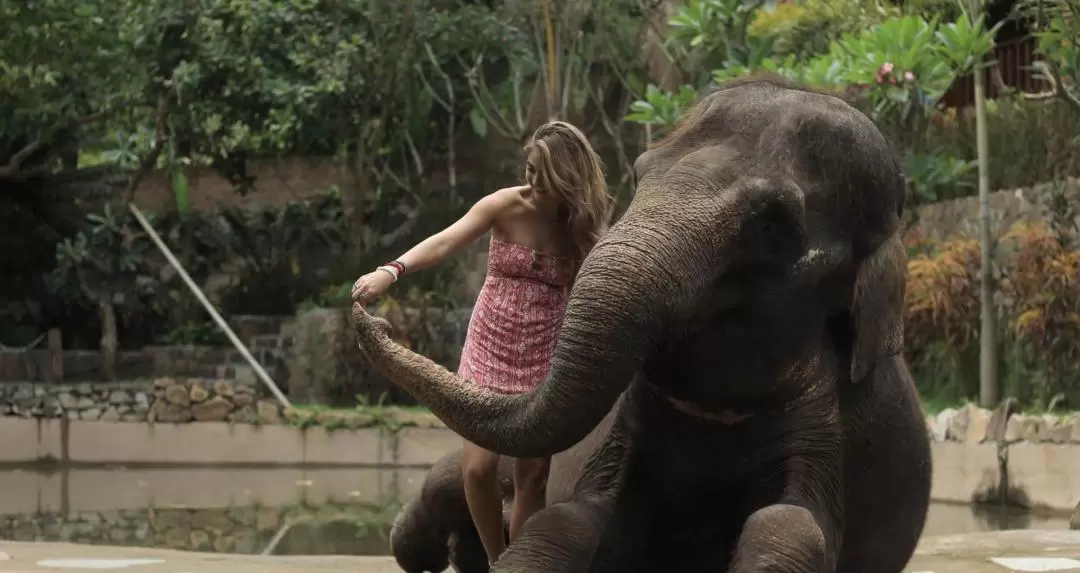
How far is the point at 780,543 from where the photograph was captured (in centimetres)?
255

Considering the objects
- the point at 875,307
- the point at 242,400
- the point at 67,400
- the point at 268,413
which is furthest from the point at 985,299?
the point at 67,400

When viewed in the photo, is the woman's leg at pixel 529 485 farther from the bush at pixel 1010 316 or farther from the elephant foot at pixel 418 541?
the bush at pixel 1010 316

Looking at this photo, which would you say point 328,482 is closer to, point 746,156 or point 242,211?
point 242,211

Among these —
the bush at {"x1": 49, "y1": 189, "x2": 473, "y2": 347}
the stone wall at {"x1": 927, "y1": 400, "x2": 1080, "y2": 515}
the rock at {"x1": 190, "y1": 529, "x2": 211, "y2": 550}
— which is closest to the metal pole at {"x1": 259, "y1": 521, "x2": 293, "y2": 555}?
the rock at {"x1": 190, "y1": 529, "x2": 211, "y2": 550}

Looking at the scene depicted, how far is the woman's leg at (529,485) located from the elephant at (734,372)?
29 cm

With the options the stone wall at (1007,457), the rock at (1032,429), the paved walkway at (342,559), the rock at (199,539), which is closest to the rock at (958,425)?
the stone wall at (1007,457)

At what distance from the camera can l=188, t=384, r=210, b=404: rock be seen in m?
12.3

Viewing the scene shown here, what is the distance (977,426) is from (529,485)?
572 cm

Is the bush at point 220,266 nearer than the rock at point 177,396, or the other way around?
the rock at point 177,396

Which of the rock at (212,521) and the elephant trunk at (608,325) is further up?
the elephant trunk at (608,325)

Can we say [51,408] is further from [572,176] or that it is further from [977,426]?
[572,176]

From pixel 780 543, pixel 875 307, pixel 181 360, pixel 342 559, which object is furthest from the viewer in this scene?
pixel 181 360

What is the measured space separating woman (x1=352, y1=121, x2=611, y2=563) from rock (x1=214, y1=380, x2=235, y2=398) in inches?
363

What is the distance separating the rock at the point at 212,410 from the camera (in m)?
12.3
